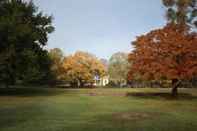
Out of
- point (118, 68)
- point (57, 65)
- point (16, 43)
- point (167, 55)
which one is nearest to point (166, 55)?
point (167, 55)

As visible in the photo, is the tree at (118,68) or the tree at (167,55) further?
the tree at (118,68)

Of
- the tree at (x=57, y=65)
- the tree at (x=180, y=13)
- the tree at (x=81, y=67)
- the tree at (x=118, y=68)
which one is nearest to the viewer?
the tree at (x=180, y=13)

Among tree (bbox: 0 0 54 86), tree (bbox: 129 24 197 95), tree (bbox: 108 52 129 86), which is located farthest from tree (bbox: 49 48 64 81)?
tree (bbox: 129 24 197 95)

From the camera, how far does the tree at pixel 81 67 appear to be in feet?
300

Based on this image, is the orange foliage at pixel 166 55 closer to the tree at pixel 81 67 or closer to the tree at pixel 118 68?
the tree at pixel 81 67

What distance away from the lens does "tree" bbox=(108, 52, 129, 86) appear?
11512cm

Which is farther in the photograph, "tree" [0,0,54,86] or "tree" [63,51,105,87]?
Result: "tree" [63,51,105,87]

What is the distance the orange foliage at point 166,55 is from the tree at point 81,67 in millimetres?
48847

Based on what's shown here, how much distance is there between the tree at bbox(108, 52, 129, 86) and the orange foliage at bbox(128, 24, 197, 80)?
70.5 m

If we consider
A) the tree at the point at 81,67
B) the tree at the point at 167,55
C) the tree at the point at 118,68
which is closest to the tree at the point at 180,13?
the tree at the point at 167,55

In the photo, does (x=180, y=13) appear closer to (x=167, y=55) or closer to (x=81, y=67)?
(x=167, y=55)

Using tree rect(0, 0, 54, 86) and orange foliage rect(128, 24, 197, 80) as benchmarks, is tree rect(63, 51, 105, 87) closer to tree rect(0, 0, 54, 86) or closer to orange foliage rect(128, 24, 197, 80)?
tree rect(0, 0, 54, 86)

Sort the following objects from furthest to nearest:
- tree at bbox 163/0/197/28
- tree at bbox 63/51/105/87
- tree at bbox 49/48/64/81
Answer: tree at bbox 49/48/64/81 < tree at bbox 63/51/105/87 < tree at bbox 163/0/197/28

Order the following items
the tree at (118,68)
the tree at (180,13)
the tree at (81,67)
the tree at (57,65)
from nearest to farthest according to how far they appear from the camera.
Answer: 1. the tree at (180,13)
2. the tree at (81,67)
3. the tree at (57,65)
4. the tree at (118,68)
